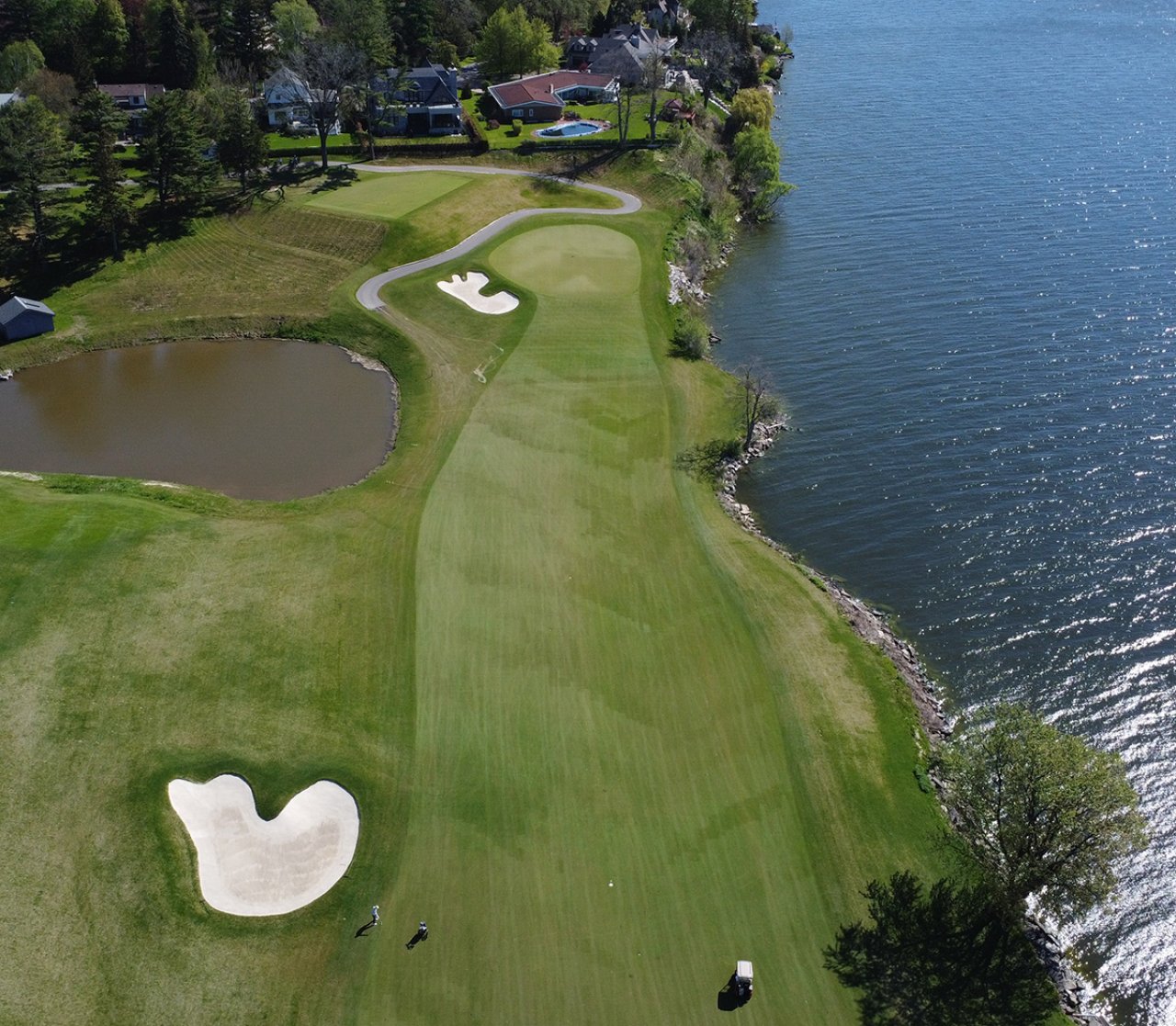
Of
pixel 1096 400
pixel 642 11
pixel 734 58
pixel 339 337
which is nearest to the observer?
pixel 1096 400

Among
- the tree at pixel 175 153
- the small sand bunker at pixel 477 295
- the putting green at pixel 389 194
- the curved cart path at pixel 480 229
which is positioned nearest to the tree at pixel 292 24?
the curved cart path at pixel 480 229

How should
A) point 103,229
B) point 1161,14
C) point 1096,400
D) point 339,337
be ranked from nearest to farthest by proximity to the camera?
point 1096,400, point 339,337, point 103,229, point 1161,14

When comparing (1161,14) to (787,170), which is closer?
(787,170)

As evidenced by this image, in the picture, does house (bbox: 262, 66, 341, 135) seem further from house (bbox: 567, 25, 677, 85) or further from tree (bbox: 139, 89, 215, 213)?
house (bbox: 567, 25, 677, 85)

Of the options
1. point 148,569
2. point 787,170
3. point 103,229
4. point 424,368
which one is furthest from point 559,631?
point 787,170

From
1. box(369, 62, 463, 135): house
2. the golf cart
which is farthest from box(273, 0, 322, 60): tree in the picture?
the golf cart

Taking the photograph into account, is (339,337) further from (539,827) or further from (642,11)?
(642,11)

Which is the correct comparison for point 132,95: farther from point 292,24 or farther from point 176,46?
point 292,24
